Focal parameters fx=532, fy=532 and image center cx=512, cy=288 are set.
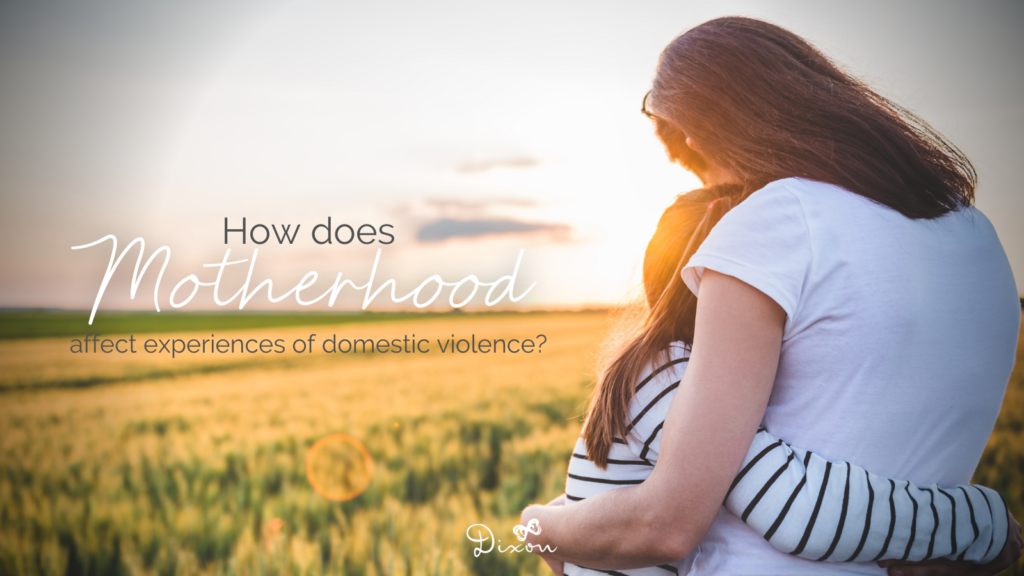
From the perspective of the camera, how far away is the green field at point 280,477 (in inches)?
122

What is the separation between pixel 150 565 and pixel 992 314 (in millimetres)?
4137

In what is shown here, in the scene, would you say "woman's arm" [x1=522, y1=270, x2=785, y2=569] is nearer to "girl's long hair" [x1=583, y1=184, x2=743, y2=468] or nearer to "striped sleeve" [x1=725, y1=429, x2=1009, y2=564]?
"striped sleeve" [x1=725, y1=429, x2=1009, y2=564]

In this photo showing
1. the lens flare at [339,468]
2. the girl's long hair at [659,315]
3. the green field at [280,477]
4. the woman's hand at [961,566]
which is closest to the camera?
the woman's hand at [961,566]

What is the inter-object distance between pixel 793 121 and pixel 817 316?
1.30 feet

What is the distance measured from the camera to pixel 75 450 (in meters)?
5.08

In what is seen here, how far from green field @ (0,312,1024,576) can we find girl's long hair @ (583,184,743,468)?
0.43 meters

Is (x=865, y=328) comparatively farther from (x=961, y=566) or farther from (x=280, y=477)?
(x=280, y=477)

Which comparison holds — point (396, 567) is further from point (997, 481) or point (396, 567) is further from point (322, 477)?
point (997, 481)

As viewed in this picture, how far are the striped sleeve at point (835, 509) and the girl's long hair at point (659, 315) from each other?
0.25 meters

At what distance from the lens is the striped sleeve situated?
84cm

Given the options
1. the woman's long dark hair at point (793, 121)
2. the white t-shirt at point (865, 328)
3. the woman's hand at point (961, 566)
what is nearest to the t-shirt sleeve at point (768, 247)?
the white t-shirt at point (865, 328)

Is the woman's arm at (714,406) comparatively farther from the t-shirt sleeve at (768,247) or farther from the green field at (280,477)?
the green field at (280,477)

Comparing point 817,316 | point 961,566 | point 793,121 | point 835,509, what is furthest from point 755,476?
point 793,121

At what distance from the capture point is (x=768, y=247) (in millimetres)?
819
